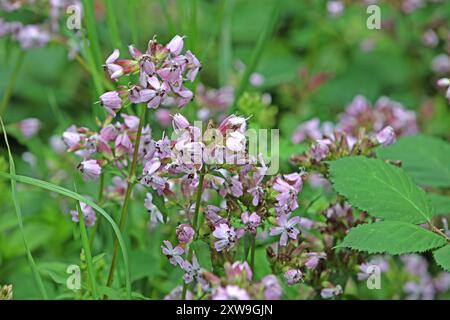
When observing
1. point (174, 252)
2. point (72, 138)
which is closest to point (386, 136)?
point (174, 252)

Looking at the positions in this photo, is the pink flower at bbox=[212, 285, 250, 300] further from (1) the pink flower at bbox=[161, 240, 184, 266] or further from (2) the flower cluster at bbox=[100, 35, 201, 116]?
(2) the flower cluster at bbox=[100, 35, 201, 116]

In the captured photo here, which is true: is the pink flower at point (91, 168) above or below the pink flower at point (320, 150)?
below

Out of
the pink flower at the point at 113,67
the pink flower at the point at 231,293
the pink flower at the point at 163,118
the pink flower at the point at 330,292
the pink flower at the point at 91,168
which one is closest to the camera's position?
the pink flower at the point at 231,293

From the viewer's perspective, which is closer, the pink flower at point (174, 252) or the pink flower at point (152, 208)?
the pink flower at point (174, 252)

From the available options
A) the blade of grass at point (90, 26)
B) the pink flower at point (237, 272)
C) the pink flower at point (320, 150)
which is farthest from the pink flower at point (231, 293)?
A: the blade of grass at point (90, 26)

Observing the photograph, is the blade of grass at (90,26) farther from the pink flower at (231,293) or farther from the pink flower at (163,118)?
the pink flower at (231,293)
